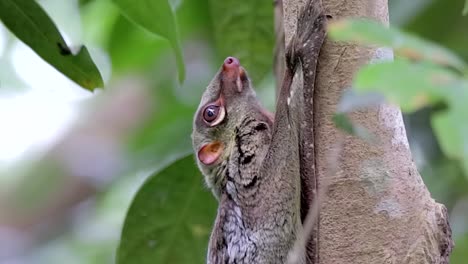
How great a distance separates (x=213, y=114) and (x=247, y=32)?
0.62 metres

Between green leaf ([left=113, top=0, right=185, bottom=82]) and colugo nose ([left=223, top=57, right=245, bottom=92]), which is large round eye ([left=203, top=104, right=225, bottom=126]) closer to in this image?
colugo nose ([left=223, top=57, right=245, bottom=92])

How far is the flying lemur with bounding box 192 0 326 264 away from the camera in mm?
2348

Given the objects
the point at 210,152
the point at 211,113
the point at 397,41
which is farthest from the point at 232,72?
the point at 397,41

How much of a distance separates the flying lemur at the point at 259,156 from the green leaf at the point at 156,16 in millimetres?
256

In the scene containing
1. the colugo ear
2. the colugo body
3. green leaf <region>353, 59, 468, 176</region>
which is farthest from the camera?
the colugo ear

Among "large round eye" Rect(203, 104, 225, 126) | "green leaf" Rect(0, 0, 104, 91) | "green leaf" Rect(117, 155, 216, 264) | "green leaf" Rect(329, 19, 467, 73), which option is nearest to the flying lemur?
"large round eye" Rect(203, 104, 225, 126)

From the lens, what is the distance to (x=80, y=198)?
6508mm

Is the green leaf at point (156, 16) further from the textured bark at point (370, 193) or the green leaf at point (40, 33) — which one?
the textured bark at point (370, 193)

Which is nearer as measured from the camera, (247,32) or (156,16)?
(156,16)

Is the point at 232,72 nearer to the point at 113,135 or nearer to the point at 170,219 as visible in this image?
the point at 170,219

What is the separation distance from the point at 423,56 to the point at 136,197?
1.99 m

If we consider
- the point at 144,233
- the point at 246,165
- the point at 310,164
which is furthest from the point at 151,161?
the point at 310,164

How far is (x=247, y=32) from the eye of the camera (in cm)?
342

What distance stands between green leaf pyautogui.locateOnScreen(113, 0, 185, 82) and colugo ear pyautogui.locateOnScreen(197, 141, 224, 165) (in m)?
0.30
